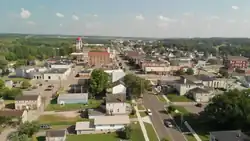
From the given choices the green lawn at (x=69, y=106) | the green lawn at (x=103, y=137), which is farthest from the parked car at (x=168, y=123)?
the green lawn at (x=69, y=106)

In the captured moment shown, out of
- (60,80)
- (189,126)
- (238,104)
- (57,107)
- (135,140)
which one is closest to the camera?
(135,140)

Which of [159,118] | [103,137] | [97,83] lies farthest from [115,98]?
[103,137]

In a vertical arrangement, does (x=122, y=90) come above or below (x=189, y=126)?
above

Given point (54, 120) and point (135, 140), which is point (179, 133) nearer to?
point (135, 140)

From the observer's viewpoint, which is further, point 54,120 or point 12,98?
point 12,98

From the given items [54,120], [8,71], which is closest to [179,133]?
[54,120]

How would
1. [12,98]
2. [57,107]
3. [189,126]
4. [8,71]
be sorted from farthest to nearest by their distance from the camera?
1. [8,71]
2. [12,98]
3. [57,107]
4. [189,126]
